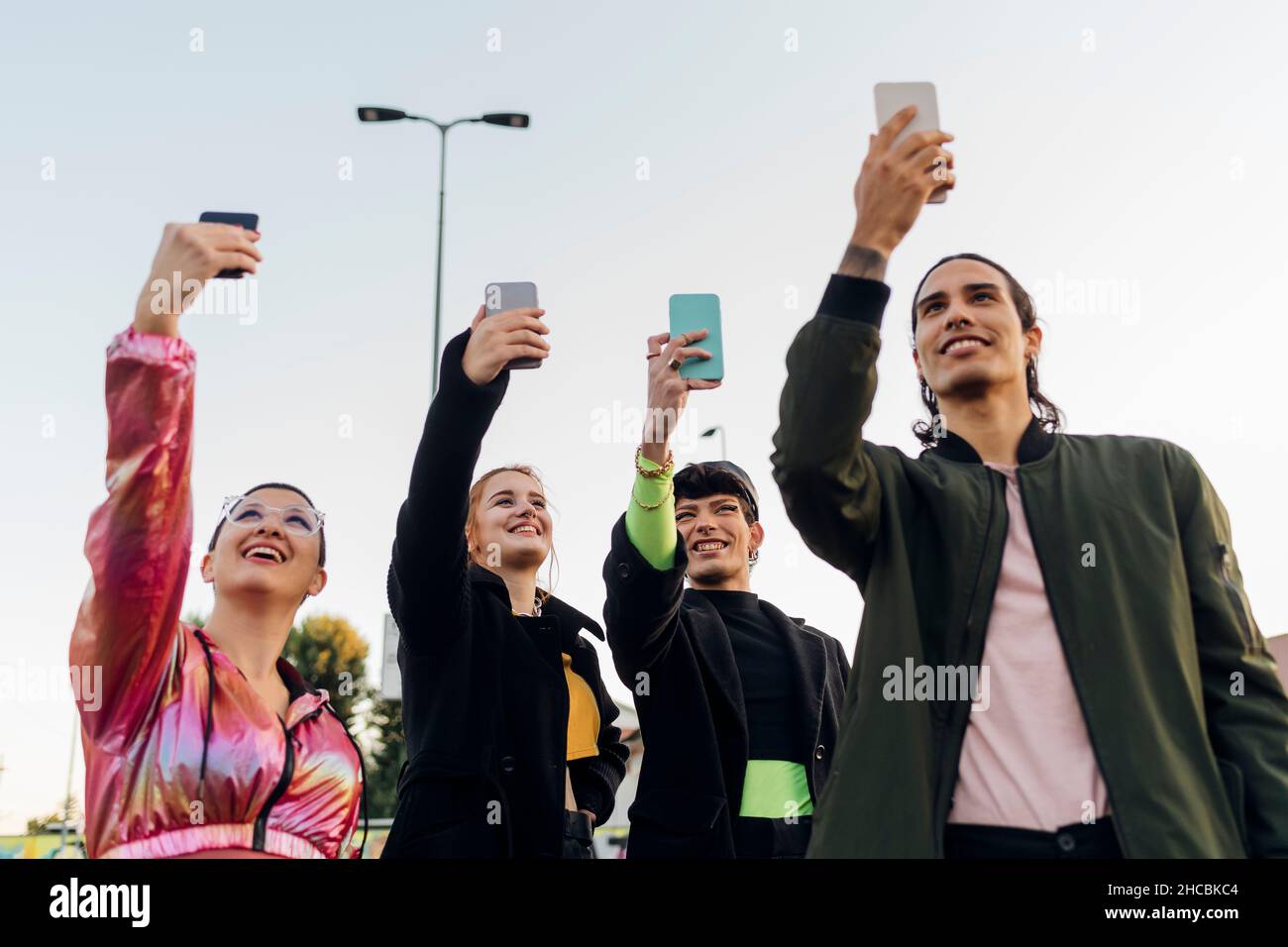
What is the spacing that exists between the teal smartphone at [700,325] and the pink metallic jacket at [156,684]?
5.19 ft

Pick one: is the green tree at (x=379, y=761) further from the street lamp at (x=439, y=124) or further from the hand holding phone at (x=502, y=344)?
the hand holding phone at (x=502, y=344)

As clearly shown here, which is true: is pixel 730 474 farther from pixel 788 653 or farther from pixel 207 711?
pixel 207 711

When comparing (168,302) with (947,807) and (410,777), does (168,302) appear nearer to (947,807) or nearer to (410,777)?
(410,777)

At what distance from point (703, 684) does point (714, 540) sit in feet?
2.50

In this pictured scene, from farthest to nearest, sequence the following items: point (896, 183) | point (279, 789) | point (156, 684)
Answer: point (279, 789) < point (156, 684) < point (896, 183)

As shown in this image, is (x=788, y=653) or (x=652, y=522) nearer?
(x=652, y=522)

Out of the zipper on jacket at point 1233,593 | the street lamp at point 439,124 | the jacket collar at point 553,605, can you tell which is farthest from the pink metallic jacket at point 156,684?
the street lamp at point 439,124

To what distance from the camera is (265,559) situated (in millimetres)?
4023

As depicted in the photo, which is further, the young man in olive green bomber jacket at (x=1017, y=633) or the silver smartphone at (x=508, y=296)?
the silver smartphone at (x=508, y=296)

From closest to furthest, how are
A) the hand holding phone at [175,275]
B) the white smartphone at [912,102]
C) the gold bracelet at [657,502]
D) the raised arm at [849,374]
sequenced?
1. the raised arm at [849,374]
2. the white smartphone at [912,102]
3. the hand holding phone at [175,275]
4. the gold bracelet at [657,502]

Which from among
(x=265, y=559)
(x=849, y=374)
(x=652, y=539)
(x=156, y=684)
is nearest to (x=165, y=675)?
(x=156, y=684)

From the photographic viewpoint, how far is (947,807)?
2.51 m

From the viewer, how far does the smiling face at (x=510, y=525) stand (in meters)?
4.64
